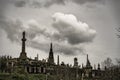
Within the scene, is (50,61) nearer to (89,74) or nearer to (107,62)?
(89,74)

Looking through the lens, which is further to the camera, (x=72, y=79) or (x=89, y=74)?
(x=89, y=74)

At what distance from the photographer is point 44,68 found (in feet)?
219

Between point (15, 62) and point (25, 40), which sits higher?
point (25, 40)

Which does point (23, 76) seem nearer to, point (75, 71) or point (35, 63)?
point (35, 63)

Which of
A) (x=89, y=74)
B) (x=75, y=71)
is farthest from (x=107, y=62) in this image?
(x=75, y=71)

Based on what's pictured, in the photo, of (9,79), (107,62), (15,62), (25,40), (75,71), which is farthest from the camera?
(107,62)

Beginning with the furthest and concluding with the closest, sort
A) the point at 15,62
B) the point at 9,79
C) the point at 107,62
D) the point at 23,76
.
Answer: the point at 107,62 → the point at 15,62 → the point at 23,76 → the point at 9,79

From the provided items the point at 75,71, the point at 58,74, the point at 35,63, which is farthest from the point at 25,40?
the point at 75,71

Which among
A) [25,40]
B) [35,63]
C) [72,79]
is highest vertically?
[25,40]

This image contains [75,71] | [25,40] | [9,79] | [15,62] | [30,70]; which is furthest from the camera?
[75,71]

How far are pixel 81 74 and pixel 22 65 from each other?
22.6 m

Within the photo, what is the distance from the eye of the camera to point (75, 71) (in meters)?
74.0

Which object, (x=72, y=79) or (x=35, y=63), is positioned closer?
(x=72, y=79)

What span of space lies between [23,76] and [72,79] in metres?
17.1
